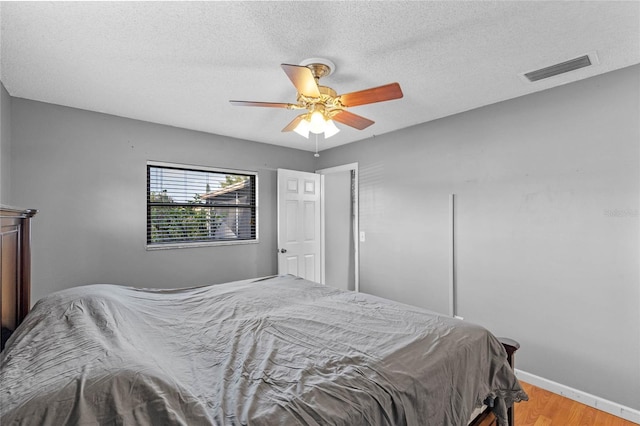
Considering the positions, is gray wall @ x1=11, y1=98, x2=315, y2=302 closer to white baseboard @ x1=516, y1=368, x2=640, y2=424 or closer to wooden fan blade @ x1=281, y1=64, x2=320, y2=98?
wooden fan blade @ x1=281, y1=64, x2=320, y2=98

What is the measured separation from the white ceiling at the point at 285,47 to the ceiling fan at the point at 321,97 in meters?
0.14

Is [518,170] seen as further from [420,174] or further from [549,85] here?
[420,174]

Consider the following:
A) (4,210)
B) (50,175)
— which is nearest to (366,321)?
(4,210)

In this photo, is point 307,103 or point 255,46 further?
point 307,103

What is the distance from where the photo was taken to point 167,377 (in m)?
0.99

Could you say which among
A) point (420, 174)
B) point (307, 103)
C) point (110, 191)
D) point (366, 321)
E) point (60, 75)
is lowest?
point (366, 321)

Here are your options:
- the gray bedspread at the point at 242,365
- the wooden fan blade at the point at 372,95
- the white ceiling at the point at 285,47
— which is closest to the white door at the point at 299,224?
the white ceiling at the point at 285,47

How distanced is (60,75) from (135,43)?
90 cm

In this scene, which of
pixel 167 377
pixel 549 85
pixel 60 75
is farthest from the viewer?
pixel 549 85

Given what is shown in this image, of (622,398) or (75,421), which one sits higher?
(75,421)

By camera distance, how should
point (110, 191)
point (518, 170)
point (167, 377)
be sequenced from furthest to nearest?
point (110, 191) → point (518, 170) → point (167, 377)

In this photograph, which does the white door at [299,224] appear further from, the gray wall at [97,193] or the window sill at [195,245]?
the gray wall at [97,193]

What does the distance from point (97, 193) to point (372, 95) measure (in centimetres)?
282

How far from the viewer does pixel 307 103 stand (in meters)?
2.10
